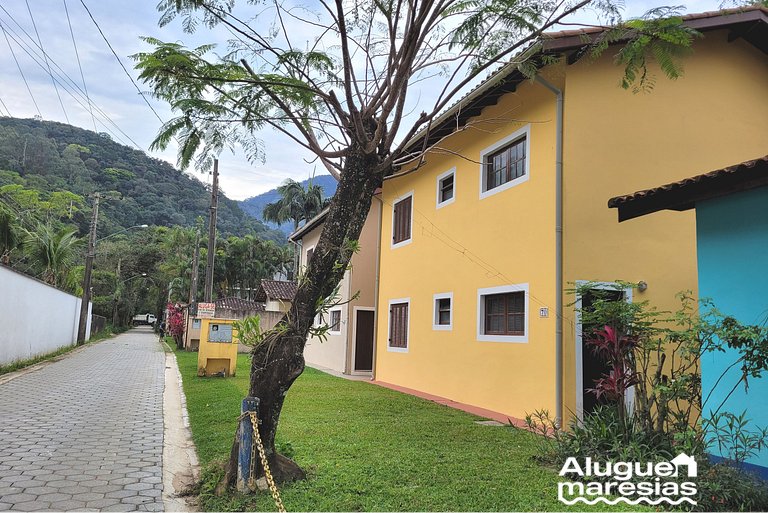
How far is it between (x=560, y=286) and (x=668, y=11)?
3932 millimetres

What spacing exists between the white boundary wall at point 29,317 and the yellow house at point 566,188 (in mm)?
11147

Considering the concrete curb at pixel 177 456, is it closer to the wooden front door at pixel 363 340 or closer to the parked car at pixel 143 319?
the wooden front door at pixel 363 340

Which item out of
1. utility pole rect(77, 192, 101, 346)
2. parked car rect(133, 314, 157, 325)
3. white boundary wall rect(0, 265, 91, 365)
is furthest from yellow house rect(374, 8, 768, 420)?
parked car rect(133, 314, 157, 325)

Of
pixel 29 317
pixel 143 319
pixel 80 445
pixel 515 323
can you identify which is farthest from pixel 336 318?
pixel 143 319

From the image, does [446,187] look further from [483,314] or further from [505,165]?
[483,314]

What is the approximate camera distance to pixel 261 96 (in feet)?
21.2

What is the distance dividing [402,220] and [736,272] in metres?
9.81

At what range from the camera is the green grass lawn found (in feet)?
14.4

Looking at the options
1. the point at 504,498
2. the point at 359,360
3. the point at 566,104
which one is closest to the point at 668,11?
the point at 566,104

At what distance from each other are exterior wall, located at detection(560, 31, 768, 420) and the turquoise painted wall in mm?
2503

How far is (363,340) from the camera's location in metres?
17.4

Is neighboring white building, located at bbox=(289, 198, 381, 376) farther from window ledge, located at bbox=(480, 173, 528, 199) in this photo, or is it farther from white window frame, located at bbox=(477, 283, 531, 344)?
white window frame, located at bbox=(477, 283, 531, 344)

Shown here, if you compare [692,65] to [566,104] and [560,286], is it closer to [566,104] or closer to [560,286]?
[566,104]

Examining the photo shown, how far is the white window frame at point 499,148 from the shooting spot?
916 cm
